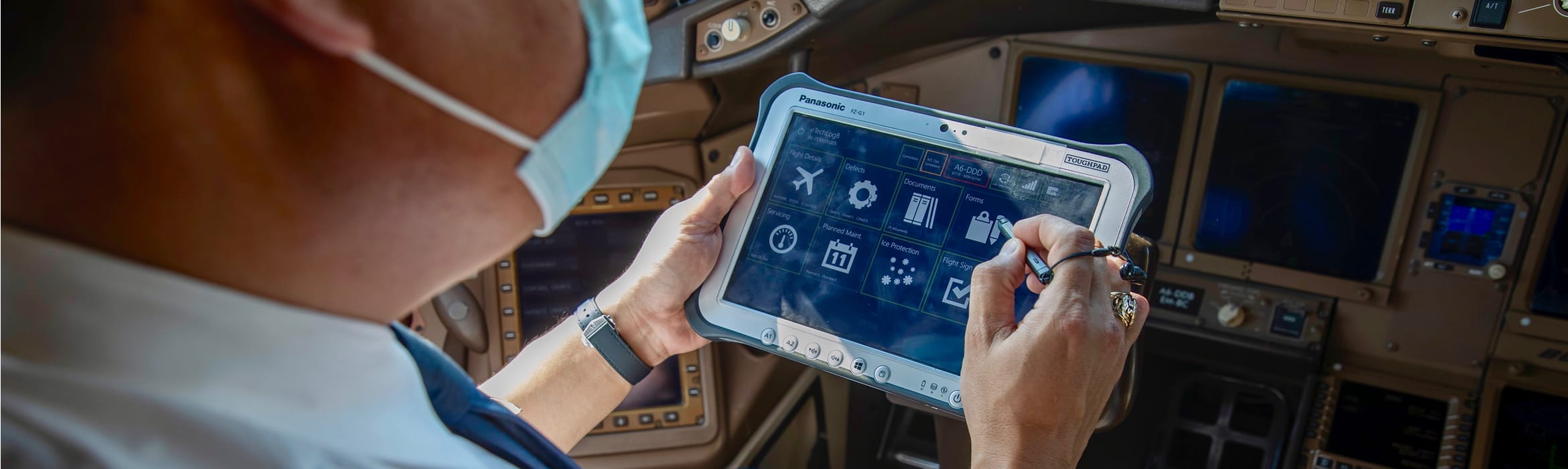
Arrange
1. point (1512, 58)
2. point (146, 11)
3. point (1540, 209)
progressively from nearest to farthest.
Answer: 1. point (146, 11)
2. point (1512, 58)
3. point (1540, 209)

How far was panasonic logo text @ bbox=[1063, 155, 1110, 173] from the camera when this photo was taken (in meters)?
1.54

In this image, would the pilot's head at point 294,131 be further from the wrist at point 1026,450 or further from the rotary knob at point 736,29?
the rotary knob at point 736,29

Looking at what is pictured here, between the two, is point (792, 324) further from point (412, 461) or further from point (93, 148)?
point (93, 148)

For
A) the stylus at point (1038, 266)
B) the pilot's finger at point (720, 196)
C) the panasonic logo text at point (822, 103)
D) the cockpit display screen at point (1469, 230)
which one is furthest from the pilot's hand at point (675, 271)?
the cockpit display screen at point (1469, 230)

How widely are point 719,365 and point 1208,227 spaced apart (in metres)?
1.51

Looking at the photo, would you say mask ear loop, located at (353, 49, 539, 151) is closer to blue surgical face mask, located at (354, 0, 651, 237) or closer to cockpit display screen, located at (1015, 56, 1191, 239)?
blue surgical face mask, located at (354, 0, 651, 237)

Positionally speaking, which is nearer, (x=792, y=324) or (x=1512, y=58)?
(x=792, y=324)

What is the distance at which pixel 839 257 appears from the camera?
1722mm

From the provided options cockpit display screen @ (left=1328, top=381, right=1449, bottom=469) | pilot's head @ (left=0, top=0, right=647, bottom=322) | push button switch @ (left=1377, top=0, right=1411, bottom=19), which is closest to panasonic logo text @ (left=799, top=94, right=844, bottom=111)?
pilot's head @ (left=0, top=0, right=647, bottom=322)

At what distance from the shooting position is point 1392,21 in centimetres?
174

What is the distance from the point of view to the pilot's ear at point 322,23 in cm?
67

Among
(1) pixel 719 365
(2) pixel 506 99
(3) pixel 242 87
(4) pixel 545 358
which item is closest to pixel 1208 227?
(1) pixel 719 365

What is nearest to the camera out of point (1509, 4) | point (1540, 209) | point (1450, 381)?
point (1509, 4)

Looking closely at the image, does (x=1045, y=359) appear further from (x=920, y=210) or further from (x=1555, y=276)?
(x=1555, y=276)
